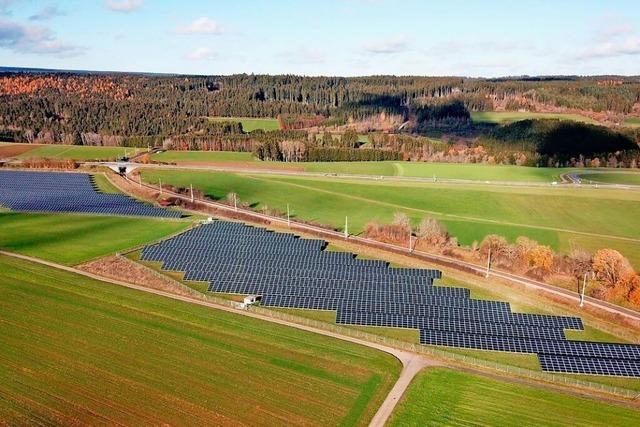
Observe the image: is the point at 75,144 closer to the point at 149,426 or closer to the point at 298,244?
the point at 298,244

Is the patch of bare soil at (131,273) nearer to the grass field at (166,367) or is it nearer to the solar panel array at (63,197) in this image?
the grass field at (166,367)

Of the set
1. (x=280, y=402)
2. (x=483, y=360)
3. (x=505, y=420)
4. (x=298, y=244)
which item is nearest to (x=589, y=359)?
(x=483, y=360)

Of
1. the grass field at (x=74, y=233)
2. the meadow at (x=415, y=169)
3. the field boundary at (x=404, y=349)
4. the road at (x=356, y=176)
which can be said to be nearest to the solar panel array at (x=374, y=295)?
the field boundary at (x=404, y=349)

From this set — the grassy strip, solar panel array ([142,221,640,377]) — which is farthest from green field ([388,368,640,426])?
the grassy strip

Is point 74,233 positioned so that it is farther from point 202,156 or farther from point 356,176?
point 202,156

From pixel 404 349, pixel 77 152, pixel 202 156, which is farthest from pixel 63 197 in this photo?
pixel 404 349

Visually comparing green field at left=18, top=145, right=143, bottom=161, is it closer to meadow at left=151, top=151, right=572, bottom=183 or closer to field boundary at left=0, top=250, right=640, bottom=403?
meadow at left=151, top=151, right=572, bottom=183

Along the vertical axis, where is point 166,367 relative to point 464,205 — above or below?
below
